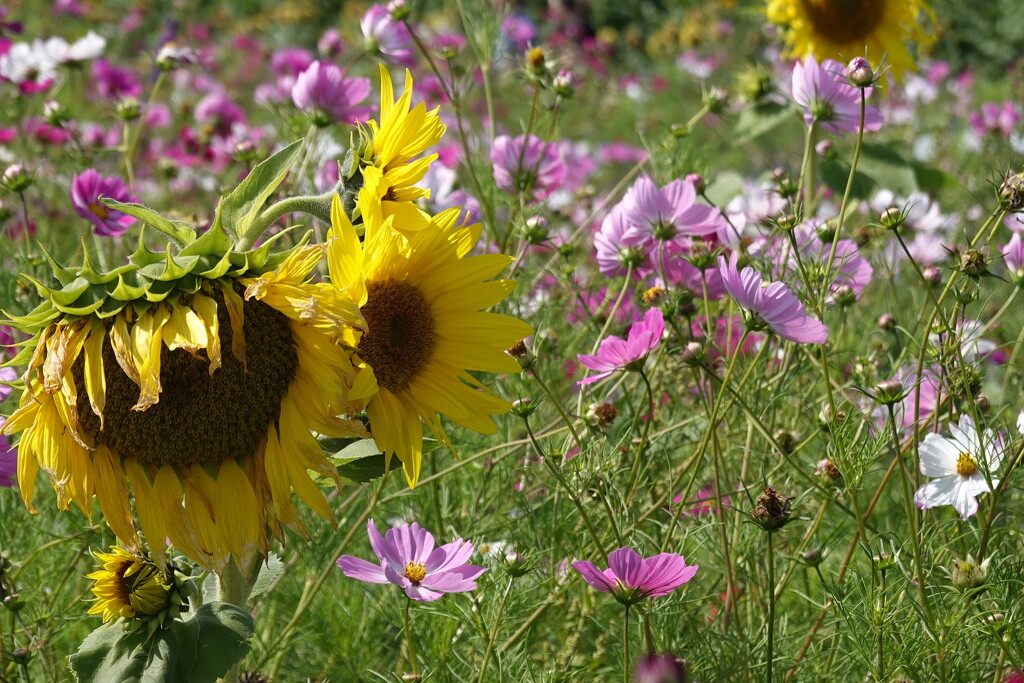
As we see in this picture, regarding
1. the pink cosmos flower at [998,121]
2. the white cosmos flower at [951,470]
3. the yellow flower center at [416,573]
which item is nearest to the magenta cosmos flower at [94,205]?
the yellow flower center at [416,573]

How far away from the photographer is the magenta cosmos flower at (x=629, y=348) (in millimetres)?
927

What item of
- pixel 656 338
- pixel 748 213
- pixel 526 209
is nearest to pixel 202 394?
pixel 656 338

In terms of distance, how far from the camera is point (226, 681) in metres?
0.88

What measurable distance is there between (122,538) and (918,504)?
2.19 feet

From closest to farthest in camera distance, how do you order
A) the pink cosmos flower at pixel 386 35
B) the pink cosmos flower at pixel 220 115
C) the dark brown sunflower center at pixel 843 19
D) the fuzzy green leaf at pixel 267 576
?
the fuzzy green leaf at pixel 267 576 < the pink cosmos flower at pixel 386 35 < the dark brown sunflower center at pixel 843 19 < the pink cosmos flower at pixel 220 115

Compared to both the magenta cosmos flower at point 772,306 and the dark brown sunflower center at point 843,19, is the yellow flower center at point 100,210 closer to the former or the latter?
the magenta cosmos flower at point 772,306

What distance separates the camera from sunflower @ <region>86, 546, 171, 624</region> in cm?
78

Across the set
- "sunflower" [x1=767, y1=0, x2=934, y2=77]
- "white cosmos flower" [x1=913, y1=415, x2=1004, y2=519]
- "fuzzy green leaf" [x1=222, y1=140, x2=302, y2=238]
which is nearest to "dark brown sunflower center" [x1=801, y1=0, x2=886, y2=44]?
"sunflower" [x1=767, y1=0, x2=934, y2=77]

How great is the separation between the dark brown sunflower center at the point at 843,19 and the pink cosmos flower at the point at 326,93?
0.85 metres

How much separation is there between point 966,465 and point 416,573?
1.62ft

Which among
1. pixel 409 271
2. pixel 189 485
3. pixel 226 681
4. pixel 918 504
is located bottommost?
pixel 226 681

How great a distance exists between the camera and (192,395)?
2.31ft

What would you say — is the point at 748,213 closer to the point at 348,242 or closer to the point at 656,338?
the point at 656,338

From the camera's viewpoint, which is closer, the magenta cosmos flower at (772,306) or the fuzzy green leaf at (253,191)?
the fuzzy green leaf at (253,191)
